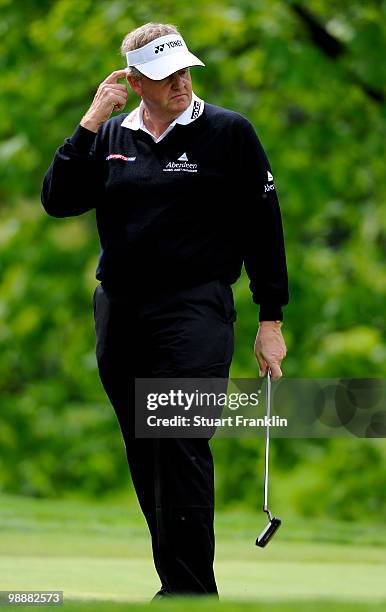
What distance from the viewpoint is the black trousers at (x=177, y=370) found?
4.52m

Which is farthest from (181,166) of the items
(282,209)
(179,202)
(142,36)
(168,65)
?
(282,209)

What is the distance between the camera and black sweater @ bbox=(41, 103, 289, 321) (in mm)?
4578

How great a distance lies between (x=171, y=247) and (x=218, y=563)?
230 cm

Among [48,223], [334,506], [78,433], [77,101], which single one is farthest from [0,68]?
[334,506]

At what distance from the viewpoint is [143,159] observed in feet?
15.3

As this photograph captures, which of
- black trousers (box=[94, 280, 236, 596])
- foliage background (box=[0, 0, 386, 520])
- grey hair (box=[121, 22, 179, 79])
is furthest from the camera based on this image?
foliage background (box=[0, 0, 386, 520])

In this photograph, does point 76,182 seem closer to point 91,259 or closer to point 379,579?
point 379,579

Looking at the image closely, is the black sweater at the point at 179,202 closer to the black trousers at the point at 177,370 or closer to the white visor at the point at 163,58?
the black trousers at the point at 177,370

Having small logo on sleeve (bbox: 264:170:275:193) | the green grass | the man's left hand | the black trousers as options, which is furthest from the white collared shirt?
the green grass

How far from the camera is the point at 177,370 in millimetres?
4539

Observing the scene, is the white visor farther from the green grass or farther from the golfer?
the green grass

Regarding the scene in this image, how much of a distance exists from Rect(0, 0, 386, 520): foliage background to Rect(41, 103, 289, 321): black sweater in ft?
30.7

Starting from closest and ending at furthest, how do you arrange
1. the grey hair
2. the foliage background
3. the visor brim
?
the visor brim → the grey hair → the foliage background

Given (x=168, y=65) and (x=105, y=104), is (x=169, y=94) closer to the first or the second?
(x=168, y=65)
